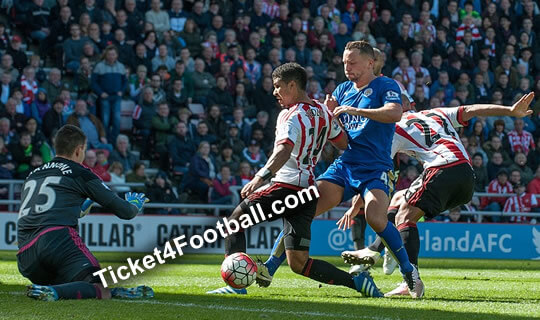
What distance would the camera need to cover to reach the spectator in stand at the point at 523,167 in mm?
19609

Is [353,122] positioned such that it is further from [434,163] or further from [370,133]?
[434,163]

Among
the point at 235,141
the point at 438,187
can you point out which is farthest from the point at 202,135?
the point at 438,187

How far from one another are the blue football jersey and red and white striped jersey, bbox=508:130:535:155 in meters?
→ 12.9

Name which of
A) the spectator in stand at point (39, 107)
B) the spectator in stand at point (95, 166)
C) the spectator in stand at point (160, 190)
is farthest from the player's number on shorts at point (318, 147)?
the spectator in stand at point (39, 107)

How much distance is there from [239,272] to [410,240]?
1.97 m

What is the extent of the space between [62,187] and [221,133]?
37.0 feet

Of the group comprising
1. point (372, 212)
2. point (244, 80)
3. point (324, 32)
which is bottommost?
point (372, 212)

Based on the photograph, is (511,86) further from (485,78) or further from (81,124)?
(81,124)

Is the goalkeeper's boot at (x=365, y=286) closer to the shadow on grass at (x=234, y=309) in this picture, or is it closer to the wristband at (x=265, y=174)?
the shadow on grass at (x=234, y=309)

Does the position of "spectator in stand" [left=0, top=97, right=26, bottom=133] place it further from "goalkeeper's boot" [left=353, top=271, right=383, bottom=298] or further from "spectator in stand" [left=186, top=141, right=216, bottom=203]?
"goalkeeper's boot" [left=353, top=271, right=383, bottom=298]

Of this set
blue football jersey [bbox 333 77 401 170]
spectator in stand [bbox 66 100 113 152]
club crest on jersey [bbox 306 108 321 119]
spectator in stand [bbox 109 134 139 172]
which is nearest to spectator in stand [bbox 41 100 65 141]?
spectator in stand [bbox 66 100 113 152]

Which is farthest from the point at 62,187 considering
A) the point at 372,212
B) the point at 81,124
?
the point at 81,124

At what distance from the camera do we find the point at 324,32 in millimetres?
20922

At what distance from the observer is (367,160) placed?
807 centimetres
